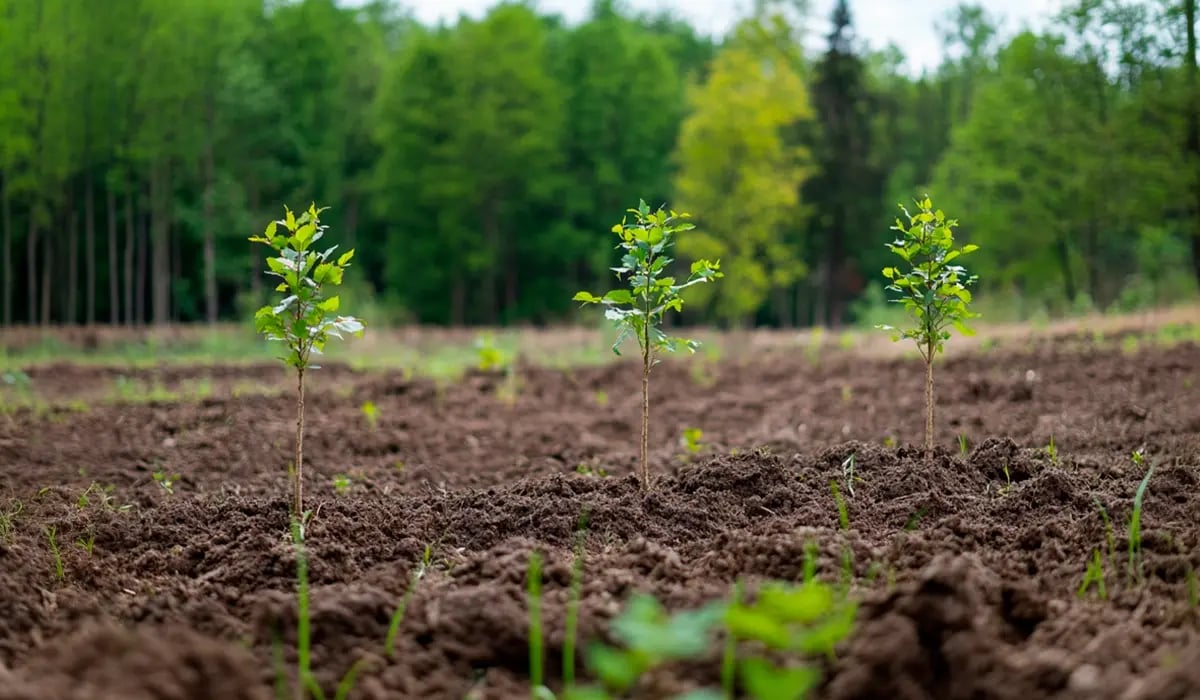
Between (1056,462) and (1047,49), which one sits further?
(1047,49)

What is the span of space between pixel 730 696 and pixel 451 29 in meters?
34.9

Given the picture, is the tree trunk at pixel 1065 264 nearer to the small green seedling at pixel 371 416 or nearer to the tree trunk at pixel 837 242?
the tree trunk at pixel 837 242

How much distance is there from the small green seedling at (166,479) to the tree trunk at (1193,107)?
1712 centimetres

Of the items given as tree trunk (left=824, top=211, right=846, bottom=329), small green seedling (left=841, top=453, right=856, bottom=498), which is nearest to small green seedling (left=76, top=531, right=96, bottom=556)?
small green seedling (left=841, top=453, right=856, bottom=498)

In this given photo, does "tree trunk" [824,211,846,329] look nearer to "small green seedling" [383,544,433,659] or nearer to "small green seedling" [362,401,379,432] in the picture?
"small green seedling" [362,401,379,432]

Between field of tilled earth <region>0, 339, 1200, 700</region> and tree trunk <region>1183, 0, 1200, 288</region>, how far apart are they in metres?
11.5

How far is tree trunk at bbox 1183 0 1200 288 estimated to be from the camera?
15.8m

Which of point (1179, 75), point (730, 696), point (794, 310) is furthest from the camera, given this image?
point (794, 310)

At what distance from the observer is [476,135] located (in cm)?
2869

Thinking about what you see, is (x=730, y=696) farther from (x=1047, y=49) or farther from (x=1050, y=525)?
(x=1047, y=49)

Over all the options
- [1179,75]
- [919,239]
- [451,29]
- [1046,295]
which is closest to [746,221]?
[1046,295]

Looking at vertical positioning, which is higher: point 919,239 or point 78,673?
point 919,239

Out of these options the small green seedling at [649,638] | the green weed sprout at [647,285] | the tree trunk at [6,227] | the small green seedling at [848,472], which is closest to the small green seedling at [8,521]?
the green weed sprout at [647,285]

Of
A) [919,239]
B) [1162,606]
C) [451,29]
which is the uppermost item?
[451,29]
